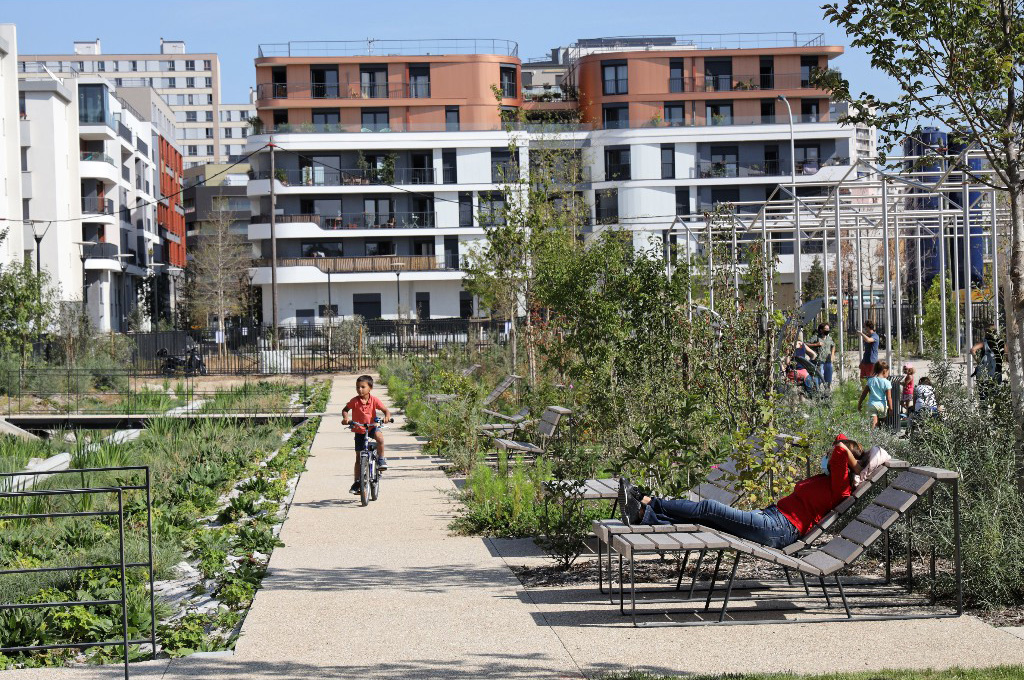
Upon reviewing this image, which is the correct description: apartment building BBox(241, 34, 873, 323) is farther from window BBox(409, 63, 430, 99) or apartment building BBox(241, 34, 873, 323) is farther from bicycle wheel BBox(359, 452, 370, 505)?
bicycle wheel BBox(359, 452, 370, 505)

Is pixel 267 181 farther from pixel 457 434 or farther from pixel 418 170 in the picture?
pixel 457 434

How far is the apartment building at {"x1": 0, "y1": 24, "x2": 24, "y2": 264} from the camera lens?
156 feet

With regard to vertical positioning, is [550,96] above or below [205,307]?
above

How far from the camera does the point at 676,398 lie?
37.1 feet

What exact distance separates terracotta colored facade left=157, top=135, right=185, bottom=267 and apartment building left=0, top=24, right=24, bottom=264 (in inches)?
1586

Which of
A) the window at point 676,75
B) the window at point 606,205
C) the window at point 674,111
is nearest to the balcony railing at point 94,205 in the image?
the window at point 606,205

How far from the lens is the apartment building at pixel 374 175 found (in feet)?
211

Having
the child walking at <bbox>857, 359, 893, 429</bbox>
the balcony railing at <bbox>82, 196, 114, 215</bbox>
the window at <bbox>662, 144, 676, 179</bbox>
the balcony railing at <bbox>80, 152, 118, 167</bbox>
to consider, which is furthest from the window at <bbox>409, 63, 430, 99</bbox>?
the child walking at <bbox>857, 359, 893, 429</bbox>

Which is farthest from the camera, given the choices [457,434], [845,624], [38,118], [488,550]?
[38,118]

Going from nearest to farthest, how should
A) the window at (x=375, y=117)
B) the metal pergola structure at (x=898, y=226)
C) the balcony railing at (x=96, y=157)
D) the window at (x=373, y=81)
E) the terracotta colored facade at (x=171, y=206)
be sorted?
the metal pergola structure at (x=898, y=226) < the window at (x=375, y=117) < the window at (x=373, y=81) < the balcony railing at (x=96, y=157) < the terracotta colored facade at (x=171, y=206)

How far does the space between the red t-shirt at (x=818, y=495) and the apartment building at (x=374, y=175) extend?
56.2 metres

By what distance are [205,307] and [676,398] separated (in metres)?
64.8

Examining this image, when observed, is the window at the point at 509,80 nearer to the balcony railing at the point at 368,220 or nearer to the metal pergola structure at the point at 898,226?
the balcony railing at the point at 368,220

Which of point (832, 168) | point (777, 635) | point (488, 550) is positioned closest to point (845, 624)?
point (777, 635)
